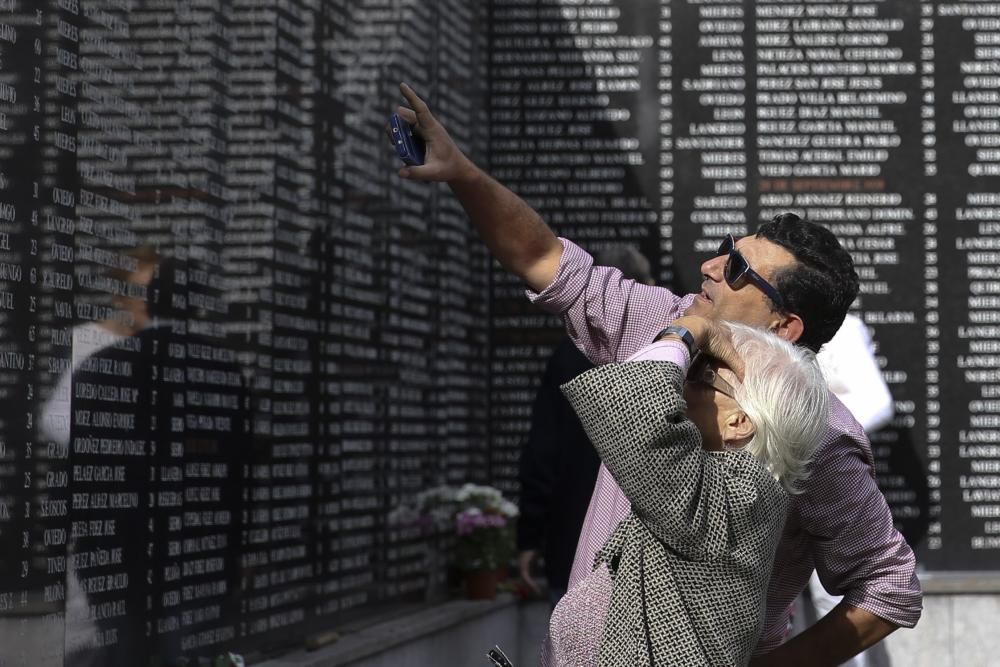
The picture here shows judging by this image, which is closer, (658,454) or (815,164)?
(658,454)

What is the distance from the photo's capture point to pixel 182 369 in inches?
166

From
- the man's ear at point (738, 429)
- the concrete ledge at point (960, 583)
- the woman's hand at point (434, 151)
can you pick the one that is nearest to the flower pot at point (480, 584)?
the concrete ledge at point (960, 583)

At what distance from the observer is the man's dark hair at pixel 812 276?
2.79 metres

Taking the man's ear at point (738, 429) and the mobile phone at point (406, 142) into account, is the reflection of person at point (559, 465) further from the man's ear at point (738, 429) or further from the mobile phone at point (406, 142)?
the man's ear at point (738, 429)

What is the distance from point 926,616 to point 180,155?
13.8ft

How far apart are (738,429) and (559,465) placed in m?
3.05

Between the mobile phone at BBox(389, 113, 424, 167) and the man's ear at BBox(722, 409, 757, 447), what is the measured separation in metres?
0.73

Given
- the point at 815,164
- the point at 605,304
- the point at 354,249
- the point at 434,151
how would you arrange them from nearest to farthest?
1. the point at 434,151
2. the point at 605,304
3. the point at 354,249
4. the point at 815,164

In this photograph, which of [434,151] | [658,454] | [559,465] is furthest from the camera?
[559,465]

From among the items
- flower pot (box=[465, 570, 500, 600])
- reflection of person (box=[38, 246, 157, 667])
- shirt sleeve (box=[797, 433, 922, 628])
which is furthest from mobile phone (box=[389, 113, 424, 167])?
flower pot (box=[465, 570, 500, 600])

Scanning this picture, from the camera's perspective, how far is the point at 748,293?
2781 millimetres

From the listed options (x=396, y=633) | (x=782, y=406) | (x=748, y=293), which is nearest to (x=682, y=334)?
(x=782, y=406)

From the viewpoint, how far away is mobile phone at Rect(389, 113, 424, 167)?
2676 mm

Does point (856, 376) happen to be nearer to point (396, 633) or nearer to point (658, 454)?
point (396, 633)
